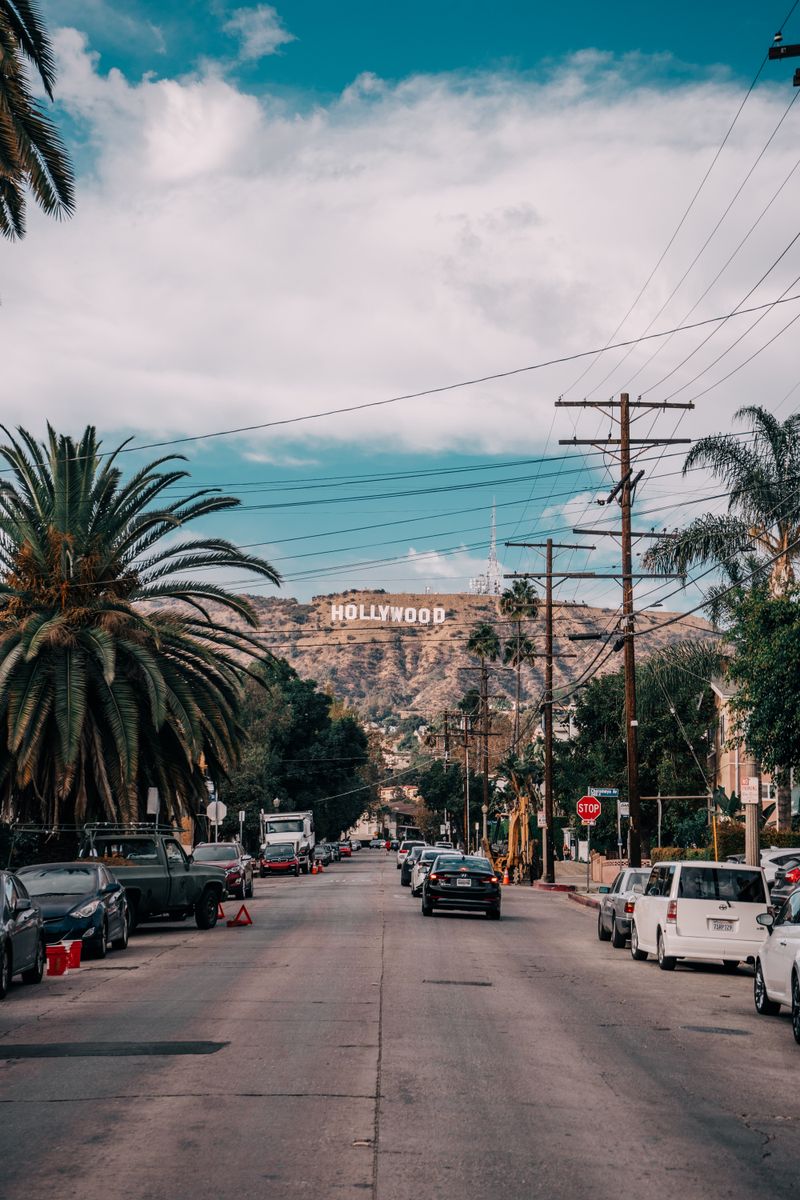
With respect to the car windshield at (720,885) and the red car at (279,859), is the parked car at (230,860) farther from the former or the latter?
the red car at (279,859)

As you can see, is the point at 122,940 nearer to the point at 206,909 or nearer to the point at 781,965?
the point at 206,909

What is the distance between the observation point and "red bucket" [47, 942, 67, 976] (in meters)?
19.0

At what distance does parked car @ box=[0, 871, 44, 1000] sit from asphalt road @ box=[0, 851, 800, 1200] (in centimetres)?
32

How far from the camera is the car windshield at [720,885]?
800 inches

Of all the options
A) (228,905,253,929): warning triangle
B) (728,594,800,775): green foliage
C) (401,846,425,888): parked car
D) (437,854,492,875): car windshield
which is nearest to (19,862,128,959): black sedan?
(228,905,253,929): warning triangle

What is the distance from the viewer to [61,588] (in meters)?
32.1

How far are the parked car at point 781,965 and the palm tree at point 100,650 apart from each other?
676 inches

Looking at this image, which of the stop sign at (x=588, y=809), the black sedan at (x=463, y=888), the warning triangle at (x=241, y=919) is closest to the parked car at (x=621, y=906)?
the black sedan at (x=463, y=888)

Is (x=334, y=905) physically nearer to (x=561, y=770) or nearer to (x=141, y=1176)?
(x=141, y=1176)

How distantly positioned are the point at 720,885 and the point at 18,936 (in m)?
9.96

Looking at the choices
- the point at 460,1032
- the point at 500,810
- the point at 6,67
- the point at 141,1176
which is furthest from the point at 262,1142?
the point at 500,810

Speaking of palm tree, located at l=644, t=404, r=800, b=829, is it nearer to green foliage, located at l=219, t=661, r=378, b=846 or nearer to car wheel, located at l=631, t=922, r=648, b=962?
car wheel, located at l=631, t=922, r=648, b=962

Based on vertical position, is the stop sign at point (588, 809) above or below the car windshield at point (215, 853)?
above

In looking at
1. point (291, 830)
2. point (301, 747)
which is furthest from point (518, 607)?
point (301, 747)
